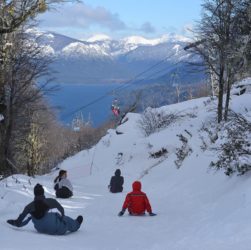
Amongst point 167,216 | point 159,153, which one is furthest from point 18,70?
point 167,216

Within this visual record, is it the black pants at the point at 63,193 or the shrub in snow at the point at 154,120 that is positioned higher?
the shrub in snow at the point at 154,120

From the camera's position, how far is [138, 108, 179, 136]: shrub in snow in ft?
136

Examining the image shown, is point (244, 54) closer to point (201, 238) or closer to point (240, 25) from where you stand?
point (240, 25)

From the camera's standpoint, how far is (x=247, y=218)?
944 cm

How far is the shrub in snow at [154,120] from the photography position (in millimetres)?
41375

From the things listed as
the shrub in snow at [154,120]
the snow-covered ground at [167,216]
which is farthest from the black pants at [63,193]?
the shrub in snow at [154,120]

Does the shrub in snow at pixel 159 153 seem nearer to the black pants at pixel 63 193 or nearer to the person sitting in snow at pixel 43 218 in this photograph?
the black pants at pixel 63 193

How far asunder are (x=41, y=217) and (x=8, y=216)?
1.87 metres

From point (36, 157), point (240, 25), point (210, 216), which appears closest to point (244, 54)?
point (240, 25)

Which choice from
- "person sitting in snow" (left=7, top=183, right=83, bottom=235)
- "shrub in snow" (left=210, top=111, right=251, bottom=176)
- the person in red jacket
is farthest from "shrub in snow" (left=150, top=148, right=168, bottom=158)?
"person sitting in snow" (left=7, top=183, right=83, bottom=235)

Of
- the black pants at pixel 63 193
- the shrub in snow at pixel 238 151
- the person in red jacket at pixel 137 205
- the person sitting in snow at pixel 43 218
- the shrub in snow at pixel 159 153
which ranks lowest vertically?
the shrub in snow at pixel 159 153

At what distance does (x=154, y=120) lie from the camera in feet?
142

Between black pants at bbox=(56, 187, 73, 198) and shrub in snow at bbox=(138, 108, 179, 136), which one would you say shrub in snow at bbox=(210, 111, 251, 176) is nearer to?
black pants at bbox=(56, 187, 73, 198)

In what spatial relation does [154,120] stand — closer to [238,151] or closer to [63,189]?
[63,189]
